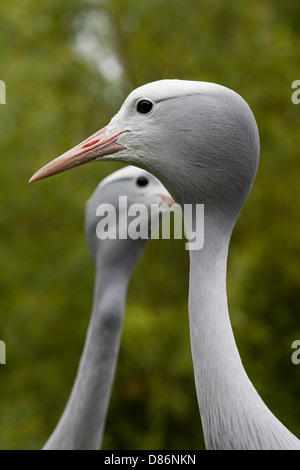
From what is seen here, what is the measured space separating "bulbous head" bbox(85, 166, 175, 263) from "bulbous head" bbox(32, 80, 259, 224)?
3.27 ft

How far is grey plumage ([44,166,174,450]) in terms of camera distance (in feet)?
9.14

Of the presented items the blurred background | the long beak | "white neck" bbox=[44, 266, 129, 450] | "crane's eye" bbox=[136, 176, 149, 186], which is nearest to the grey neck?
"white neck" bbox=[44, 266, 129, 450]

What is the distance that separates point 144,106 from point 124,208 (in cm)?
112

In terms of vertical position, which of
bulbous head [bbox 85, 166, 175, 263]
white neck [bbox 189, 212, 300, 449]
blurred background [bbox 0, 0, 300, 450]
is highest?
Answer: blurred background [bbox 0, 0, 300, 450]

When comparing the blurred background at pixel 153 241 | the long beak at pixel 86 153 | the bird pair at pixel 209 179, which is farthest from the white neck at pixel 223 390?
the blurred background at pixel 153 241

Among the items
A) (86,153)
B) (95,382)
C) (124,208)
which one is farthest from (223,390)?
(124,208)

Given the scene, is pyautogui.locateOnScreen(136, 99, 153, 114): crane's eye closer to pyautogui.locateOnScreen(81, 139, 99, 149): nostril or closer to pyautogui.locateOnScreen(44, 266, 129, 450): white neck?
pyautogui.locateOnScreen(81, 139, 99, 149): nostril

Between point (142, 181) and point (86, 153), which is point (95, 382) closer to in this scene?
point (142, 181)

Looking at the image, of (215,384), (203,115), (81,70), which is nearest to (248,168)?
(203,115)

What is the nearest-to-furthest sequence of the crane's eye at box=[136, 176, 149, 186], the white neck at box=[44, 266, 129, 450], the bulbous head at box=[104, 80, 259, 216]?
the bulbous head at box=[104, 80, 259, 216]
the white neck at box=[44, 266, 129, 450]
the crane's eye at box=[136, 176, 149, 186]

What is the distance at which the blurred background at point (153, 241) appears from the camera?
570 centimetres

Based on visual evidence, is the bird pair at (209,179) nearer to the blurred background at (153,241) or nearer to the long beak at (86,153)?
the long beak at (86,153)

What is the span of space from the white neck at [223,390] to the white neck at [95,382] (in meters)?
1.13

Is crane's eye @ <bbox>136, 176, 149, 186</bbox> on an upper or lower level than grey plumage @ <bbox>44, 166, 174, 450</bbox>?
upper
